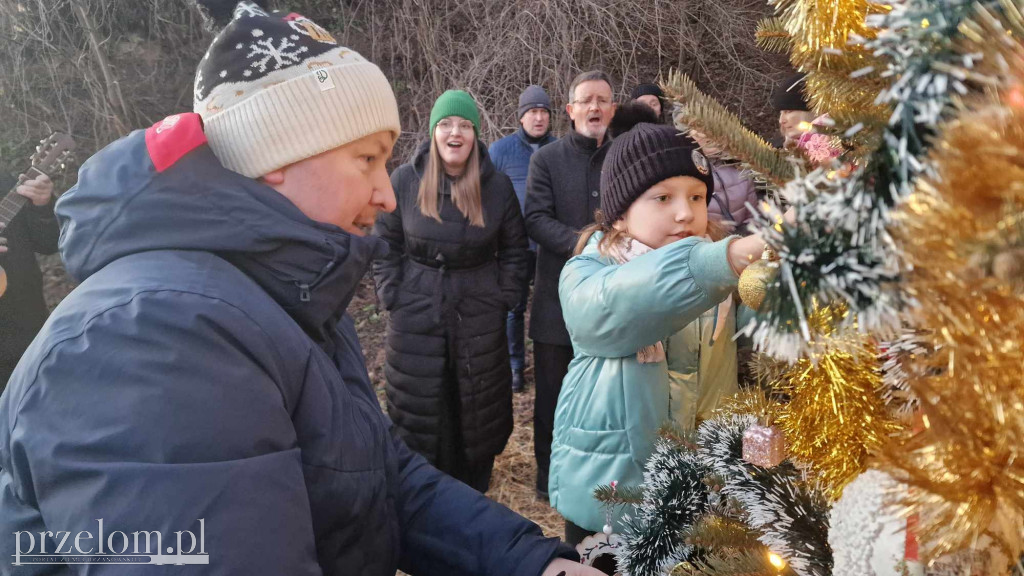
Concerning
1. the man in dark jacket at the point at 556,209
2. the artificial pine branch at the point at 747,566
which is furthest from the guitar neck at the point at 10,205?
the artificial pine branch at the point at 747,566

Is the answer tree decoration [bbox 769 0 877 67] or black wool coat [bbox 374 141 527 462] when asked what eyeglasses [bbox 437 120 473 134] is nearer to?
black wool coat [bbox 374 141 527 462]

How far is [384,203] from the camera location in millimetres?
1334

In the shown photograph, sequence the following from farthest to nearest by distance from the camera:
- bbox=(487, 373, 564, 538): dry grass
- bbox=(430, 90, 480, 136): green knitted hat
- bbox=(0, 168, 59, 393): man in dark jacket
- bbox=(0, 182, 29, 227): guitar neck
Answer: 1. bbox=(487, 373, 564, 538): dry grass
2. bbox=(430, 90, 480, 136): green knitted hat
3. bbox=(0, 182, 29, 227): guitar neck
4. bbox=(0, 168, 59, 393): man in dark jacket

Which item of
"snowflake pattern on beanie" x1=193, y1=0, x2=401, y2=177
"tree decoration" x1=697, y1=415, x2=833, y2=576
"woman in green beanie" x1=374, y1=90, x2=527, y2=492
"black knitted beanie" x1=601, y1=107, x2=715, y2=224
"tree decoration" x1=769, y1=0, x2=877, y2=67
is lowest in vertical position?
"woman in green beanie" x1=374, y1=90, x2=527, y2=492

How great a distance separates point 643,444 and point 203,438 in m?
1.30

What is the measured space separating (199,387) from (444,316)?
292cm

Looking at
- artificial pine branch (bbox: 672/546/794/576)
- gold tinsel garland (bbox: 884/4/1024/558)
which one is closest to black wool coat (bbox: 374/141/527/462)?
artificial pine branch (bbox: 672/546/794/576)

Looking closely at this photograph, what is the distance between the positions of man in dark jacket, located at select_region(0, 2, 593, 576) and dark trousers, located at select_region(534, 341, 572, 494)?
2597 mm

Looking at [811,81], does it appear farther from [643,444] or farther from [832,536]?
[643,444]

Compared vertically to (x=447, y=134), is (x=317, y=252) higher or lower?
higher

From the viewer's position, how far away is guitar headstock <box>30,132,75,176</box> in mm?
3451

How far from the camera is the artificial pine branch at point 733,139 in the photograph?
0.80 metres

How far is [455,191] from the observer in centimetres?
386

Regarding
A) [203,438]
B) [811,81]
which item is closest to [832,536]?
[811,81]
